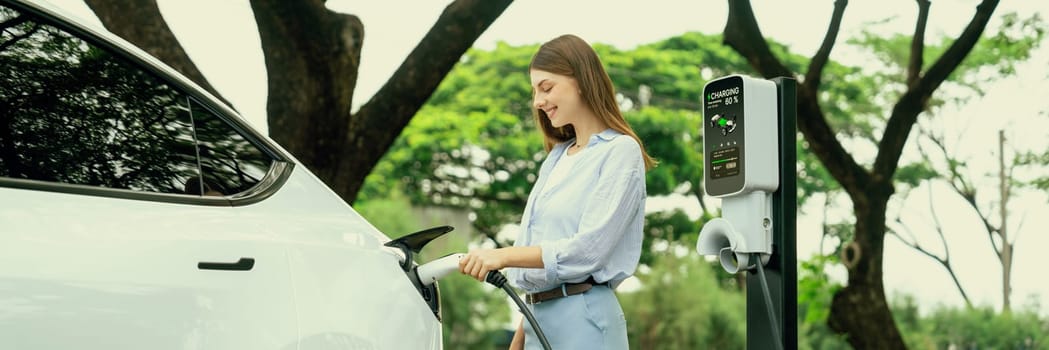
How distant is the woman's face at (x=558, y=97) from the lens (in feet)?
10.3

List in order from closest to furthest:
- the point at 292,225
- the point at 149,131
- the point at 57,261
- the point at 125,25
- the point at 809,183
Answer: the point at 57,261, the point at 149,131, the point at 292,225, the point at 125,25, the point at 809,183

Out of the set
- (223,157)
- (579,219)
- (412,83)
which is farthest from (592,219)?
(412,83)

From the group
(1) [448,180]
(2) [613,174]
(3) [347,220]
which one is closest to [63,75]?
(3) [347,220]

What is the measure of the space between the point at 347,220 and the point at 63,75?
78cm

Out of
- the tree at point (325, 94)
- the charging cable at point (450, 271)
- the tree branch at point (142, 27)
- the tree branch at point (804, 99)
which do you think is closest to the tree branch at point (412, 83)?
the tree at point (325, 94)

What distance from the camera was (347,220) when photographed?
2.89 meters

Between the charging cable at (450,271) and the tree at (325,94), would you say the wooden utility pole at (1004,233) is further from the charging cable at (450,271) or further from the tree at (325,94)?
the charging cable at (450,271)

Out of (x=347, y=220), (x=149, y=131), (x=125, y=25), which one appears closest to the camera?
(x=149, y=131)

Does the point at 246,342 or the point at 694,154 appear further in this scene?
the point at 694,154

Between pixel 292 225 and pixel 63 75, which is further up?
pixel 63 75

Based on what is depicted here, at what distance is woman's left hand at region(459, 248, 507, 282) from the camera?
2943 mm

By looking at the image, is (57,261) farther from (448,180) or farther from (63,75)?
(448,180)

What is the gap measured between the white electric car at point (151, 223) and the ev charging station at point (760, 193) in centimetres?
109

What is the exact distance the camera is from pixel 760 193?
11.5ft
